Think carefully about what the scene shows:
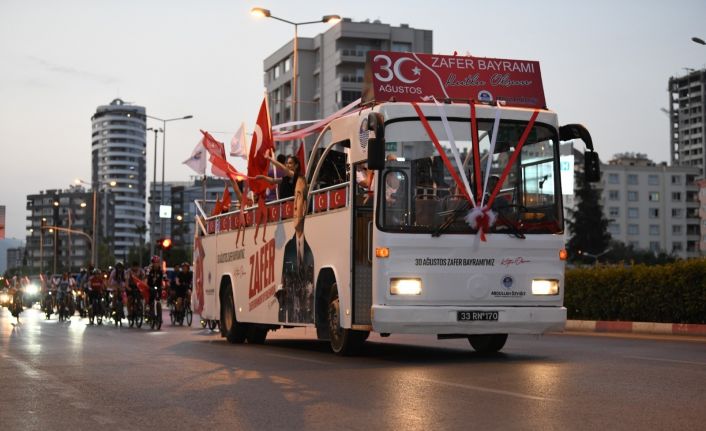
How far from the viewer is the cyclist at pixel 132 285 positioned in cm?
3375

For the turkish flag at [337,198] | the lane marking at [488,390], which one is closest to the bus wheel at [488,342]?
the turkish flag at [337,198]

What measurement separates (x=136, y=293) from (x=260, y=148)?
14764 millimetres

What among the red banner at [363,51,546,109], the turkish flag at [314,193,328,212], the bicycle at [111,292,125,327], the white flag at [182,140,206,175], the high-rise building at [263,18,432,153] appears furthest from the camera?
the high-rise building at [263,18,432,153]

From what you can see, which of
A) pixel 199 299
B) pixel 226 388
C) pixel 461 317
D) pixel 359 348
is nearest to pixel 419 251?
pixel 461 317

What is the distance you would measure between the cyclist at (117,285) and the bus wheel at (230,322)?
13.7m

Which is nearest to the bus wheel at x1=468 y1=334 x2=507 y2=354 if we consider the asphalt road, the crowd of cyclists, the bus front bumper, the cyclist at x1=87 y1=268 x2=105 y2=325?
the asphalt road

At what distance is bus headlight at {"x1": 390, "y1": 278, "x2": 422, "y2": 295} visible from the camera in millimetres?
14531

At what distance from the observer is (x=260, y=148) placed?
66.9ft

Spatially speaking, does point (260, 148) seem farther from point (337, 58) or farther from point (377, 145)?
point (337, 58)

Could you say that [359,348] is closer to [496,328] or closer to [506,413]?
[496,328]

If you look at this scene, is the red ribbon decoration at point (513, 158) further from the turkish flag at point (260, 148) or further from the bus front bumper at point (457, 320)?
the turkish flag at point (260, 148)

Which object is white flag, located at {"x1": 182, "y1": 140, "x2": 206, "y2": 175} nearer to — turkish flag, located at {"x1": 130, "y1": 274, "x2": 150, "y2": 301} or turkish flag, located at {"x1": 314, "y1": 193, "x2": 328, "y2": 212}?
turkish flag, located at {"x1": 130, "y1": 274, "x2": 150, "y2": 301}

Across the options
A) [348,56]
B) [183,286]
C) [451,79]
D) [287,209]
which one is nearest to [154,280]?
[183,286]

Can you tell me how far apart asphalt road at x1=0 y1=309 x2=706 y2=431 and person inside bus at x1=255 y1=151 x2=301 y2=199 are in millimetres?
2565
